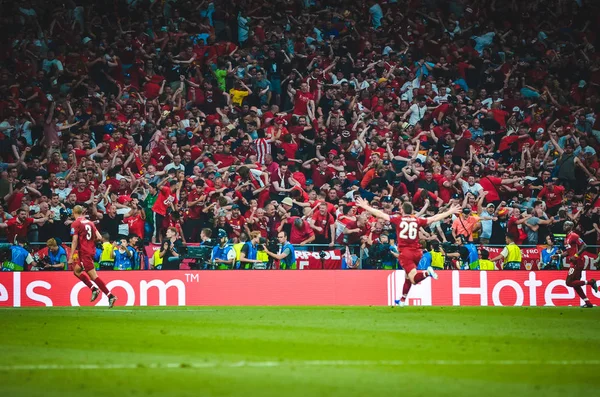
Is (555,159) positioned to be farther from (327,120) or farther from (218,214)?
(218,214)

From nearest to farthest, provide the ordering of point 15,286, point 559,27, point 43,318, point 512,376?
1. point 512,376
2. point 43,318
3. point 15,286
4. point 559,27

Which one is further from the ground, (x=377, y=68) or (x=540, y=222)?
(x=377, y=68)

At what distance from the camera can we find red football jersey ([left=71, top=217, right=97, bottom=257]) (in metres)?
18.7

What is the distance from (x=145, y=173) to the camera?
25188mm

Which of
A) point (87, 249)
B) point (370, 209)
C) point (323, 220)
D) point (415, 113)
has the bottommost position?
point (87, 249)

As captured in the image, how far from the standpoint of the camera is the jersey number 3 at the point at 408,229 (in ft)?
60.5

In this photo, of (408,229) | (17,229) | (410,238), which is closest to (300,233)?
(410,238)

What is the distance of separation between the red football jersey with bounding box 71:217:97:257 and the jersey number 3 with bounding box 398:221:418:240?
651 centimetres

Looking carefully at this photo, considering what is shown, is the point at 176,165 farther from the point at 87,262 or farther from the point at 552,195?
the point at 552,195

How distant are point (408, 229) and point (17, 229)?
10453 millimetres

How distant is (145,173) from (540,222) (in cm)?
1109

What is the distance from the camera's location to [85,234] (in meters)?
18.9

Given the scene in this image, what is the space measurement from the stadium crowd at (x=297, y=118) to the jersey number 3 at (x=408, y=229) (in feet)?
14.0

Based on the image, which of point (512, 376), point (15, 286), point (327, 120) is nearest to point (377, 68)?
point (327, 120)
